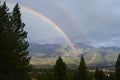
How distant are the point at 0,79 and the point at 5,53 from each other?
299 cm

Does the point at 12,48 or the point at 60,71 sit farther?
the point at 60,71

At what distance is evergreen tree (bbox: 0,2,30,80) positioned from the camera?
3103cm

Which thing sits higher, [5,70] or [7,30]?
[7,30]

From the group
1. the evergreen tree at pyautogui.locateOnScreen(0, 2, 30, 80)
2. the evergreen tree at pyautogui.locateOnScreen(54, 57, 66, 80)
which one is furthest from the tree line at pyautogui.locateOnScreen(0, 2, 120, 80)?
the evergreen tree at pyautogui.locateOnScreen(54, 57, 66, 80)

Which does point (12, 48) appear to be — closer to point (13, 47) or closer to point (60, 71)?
point (13, 47)

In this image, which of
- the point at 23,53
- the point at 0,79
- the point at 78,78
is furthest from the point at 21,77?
the point at 78,78

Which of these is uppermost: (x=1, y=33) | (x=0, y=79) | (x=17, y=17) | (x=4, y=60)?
(x=17, y=17)

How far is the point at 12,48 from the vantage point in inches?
1344

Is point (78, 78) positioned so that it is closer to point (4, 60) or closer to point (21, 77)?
point (21, 77)

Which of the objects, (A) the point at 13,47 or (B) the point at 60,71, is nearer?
(A) the point at 13,47

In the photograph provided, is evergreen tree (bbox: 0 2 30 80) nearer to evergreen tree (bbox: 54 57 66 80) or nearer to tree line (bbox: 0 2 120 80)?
tree line (bbox: 0 2 120 80)

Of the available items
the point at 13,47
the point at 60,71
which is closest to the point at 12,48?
the point at 13,47

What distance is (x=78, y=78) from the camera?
6719 cm

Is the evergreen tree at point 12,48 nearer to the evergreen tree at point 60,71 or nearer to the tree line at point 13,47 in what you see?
the tree line at point 13,47
